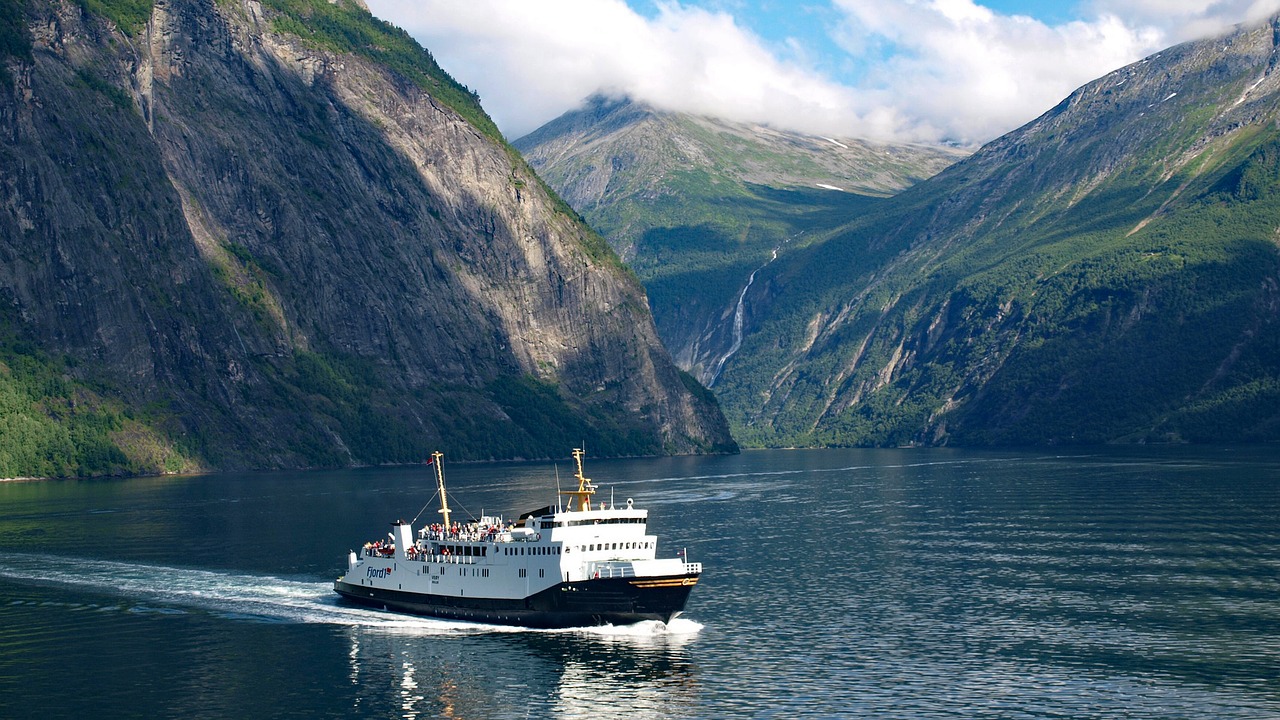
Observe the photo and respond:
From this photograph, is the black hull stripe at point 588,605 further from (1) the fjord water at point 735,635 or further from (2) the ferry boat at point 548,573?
(1) the fjord water at point 735,635

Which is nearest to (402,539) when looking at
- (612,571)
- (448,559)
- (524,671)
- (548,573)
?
(448,559)

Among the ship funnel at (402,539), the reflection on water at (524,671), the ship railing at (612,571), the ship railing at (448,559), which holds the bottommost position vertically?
the reflection on water at (524,671)

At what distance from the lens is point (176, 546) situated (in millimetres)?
148625

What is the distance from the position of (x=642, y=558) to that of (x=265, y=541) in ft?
205

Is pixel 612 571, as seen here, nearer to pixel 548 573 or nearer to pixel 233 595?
pixel 548 573

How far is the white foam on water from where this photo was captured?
105m

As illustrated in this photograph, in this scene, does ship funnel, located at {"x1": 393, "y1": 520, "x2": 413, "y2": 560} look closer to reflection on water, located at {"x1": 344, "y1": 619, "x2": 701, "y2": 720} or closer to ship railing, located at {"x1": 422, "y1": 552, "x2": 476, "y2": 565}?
ship railing, located at {"x1": 422, "y1": 552, "x2": 476, "y2": 565}

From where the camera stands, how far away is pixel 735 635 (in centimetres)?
9981

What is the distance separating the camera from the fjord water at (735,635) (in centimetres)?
8238

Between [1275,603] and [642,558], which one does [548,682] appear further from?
[1275,603]

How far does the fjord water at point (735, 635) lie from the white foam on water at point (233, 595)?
0.37 meters

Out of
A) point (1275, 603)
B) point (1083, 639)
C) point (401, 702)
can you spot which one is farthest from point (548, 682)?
point (1275, 603)

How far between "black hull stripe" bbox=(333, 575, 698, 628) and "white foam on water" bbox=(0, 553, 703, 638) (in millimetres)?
701

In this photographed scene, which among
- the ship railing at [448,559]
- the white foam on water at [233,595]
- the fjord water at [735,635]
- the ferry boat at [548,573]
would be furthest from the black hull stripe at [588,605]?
the ship railing at [448,559]
